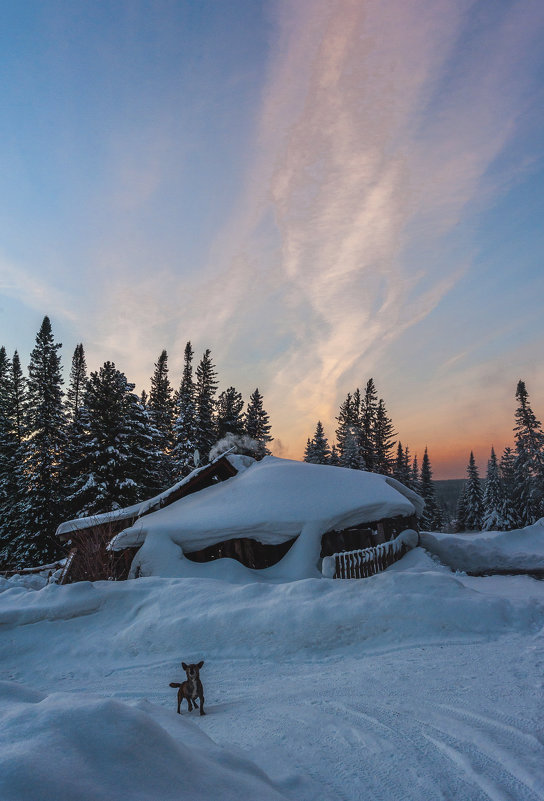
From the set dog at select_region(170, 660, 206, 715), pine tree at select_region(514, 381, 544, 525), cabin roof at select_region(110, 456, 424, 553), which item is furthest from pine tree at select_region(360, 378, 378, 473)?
dog at select_region(170, 660, 206, 715)

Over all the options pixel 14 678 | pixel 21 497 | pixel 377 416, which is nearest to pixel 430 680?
pixel 14 678

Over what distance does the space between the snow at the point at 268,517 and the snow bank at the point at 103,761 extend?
1084 centimetres

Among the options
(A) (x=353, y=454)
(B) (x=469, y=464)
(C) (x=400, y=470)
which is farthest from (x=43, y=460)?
(B) (x=469, y=464)

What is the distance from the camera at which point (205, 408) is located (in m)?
40.1

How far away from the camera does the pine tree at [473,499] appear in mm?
51562

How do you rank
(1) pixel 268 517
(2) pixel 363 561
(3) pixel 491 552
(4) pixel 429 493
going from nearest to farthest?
(2) pixel 363 561
(1) pixel 268 517
(3) pixel 491 552
(4) pixel 429 493

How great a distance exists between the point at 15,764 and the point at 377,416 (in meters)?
50.8

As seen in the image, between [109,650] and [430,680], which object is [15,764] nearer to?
[430,680]

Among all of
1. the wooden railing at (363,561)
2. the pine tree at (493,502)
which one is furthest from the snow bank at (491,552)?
the pine tree at (493,502)

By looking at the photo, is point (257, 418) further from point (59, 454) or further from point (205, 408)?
point (59, 454)

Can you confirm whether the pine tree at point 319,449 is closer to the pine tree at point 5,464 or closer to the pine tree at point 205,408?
the pine tree at point 205,408

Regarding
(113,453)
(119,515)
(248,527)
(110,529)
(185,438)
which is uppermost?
(185,438)

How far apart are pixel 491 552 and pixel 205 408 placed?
2730 cm

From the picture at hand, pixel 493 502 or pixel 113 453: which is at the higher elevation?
pixel 113 453
